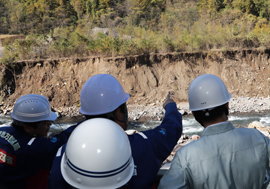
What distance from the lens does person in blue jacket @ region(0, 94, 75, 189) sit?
1.60 meters

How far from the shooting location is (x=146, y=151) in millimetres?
1316

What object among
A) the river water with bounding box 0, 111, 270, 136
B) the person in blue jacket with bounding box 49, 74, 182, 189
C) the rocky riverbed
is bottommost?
the river water with bounding box 0, 111, 270, 136

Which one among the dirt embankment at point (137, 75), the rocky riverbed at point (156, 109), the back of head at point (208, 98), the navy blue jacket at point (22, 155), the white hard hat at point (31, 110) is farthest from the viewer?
the dirt embankment at point (137, 75)

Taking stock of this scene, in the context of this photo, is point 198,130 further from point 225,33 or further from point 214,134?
point 225,33

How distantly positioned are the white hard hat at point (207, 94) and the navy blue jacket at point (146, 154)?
9.7 inches

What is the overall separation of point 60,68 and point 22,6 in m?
18.6

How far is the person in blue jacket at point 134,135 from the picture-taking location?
4.10 ft

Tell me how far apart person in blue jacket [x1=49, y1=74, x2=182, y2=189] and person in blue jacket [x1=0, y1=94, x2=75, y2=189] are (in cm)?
39

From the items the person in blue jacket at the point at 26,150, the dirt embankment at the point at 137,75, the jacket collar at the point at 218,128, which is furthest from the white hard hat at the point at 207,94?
the dirt embankment at the point at 137,75

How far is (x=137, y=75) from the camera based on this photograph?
13859 millimetres

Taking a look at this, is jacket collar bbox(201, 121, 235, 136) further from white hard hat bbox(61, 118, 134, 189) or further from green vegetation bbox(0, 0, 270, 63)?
green vegetation bbox(0, 0, 270, 63)

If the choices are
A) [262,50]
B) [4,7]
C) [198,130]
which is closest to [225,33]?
[262,50]

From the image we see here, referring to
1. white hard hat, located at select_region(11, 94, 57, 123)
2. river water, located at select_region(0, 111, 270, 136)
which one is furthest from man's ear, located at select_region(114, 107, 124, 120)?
river water, located at select_region(0, 111, 270, 136)

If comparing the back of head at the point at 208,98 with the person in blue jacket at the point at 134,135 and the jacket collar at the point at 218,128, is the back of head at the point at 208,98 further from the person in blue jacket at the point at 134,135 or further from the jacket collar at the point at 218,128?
the person in blue jacket at the point at 134,135
